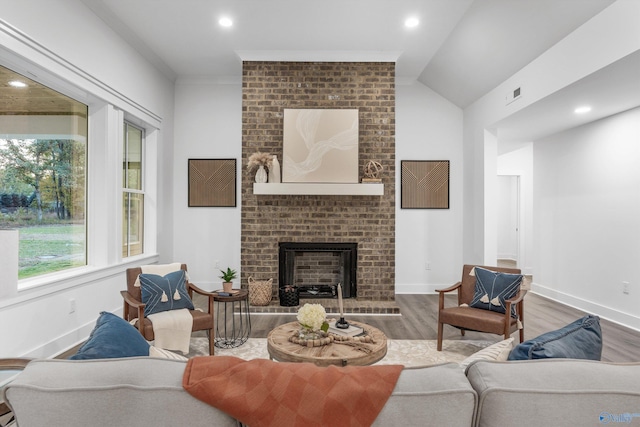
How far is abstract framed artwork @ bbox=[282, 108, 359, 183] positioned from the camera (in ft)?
14.7

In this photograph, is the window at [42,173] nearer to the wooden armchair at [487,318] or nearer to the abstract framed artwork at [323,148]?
the abstract framed artwork at [323,148]

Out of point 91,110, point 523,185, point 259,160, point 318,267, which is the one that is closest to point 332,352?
point 318,267

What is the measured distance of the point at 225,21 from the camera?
3.81 meters

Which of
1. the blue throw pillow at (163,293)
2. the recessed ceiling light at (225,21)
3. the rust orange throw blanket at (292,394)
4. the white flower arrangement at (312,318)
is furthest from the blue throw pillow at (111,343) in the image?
the recessed ceiling light at (225,21)

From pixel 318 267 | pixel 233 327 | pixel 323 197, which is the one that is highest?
pixel 323 197

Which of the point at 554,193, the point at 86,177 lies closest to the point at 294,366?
the point at 86,177

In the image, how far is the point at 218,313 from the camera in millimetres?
4238

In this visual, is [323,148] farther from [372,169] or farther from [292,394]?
[292,394]

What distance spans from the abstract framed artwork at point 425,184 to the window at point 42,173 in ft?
13.8

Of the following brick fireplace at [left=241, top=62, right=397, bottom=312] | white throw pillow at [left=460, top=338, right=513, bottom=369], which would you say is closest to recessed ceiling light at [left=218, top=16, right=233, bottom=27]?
brick fireplace at [left=241, top=62, right=397, bottom=312]

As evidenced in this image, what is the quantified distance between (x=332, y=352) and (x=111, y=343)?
1170 mm

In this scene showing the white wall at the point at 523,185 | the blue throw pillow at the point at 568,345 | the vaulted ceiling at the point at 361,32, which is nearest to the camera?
the blue throw pillow at the point at 568,345

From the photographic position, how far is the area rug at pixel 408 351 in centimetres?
297

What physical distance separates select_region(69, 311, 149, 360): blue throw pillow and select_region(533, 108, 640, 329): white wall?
15.6 ft
